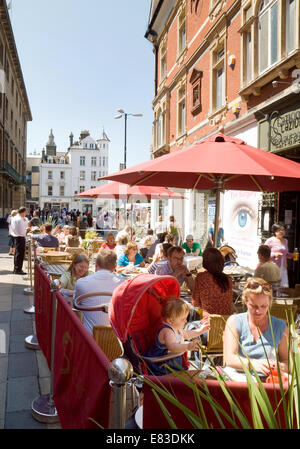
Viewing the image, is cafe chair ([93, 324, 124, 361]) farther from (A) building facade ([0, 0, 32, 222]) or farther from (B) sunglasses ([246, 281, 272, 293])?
(A) building facade ([0, 0, 32, 222])

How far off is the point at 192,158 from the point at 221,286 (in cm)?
168

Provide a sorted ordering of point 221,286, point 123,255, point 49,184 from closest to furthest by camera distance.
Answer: point 221,286 → point 123,255 → point 49,184

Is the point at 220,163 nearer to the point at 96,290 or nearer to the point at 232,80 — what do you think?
the point at 96,290

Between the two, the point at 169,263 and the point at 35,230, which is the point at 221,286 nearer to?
the point at 169,263

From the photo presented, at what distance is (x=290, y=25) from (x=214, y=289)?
313 inches

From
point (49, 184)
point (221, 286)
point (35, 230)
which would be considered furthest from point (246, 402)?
point (49, 184)

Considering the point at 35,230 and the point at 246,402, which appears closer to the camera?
the point at 246,402

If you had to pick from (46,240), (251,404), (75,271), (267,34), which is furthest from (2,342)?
(267,34)

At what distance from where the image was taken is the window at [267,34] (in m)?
9.91

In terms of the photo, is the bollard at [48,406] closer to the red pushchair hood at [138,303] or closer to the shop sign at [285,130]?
the red pushchair hood at [138,303]

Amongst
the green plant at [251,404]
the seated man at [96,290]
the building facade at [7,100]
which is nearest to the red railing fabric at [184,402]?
the green plant at [251,404]

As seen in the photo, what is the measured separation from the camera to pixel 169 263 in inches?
228

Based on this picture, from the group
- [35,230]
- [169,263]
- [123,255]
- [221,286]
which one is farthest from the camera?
[35,230]

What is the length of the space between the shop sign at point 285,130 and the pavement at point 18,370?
7.15 metres
